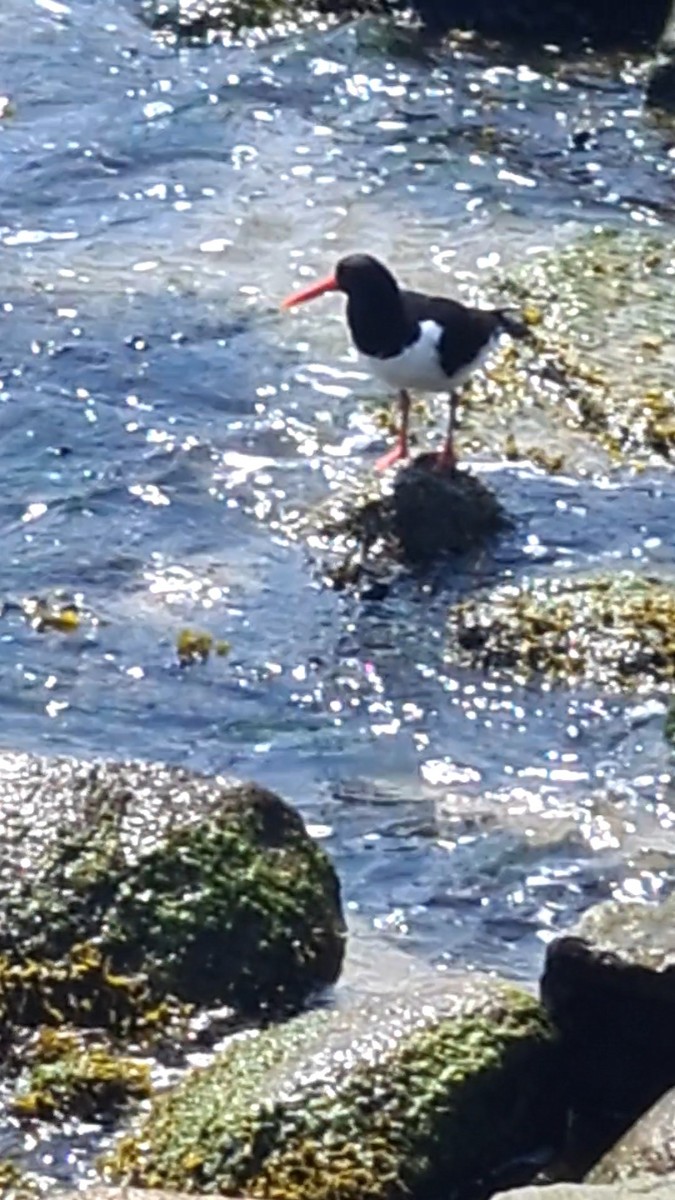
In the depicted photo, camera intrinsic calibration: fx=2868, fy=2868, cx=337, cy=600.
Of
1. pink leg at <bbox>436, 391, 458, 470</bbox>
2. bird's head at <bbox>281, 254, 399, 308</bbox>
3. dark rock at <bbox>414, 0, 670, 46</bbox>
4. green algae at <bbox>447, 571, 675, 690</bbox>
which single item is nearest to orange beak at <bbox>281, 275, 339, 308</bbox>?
bird's head at <bbox>281, 254, 399, 308</bbox>

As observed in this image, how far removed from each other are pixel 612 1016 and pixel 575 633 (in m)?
2.70

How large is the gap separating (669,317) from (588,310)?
1.15 feet

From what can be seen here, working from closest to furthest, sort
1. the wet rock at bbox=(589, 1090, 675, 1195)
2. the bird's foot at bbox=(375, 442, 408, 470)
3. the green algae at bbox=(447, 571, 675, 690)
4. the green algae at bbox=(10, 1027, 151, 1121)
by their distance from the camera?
1. the wet rock at bbox=(589, 1090, 675, 1195)
2. the green algae at bbox=(10, 1027, 151, 1121)
3. the green algae at bbox=(447, 571, 675, 690)
4. the bird's foot at bbox=(375, 442, 408, 470)

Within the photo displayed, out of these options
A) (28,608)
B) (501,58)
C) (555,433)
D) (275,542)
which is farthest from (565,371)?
(501,58)

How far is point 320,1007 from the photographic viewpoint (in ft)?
23.6

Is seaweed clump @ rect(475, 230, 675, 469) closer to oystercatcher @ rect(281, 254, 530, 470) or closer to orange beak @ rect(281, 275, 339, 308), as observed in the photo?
oystercatcher @ rect(281, 254, 530, 470)

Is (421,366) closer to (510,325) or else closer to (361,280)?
(361,280)

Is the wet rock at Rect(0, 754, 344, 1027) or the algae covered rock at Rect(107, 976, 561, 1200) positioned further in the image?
the wet rock at Rect(0, 754, 344, 1027)

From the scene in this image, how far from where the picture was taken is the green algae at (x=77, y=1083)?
22.0ft

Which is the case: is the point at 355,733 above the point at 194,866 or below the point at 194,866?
below

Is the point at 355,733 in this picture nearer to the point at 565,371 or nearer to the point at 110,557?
the point at 110,557

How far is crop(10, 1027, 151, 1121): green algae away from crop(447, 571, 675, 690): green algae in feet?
9.06

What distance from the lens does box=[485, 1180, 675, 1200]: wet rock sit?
5.50 meters

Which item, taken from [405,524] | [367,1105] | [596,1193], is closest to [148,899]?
[367,1105]
